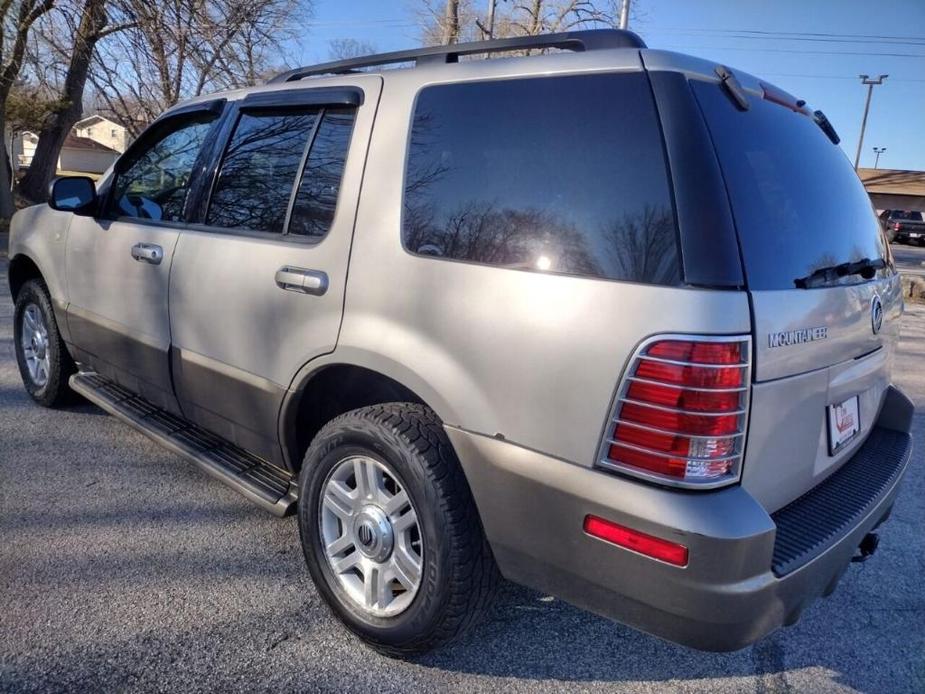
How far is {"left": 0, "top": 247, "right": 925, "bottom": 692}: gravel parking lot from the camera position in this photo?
2195 mm

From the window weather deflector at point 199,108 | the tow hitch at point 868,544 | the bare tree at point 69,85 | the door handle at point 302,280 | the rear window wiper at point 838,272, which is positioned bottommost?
the tow hitch at point 868,544

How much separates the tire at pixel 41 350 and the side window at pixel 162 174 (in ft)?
3.18

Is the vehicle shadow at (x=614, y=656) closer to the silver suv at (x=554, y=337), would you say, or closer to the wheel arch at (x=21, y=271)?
the silver suv at (x=554, y=337)

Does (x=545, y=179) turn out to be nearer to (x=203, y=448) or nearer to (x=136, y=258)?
(x=203, y=448)

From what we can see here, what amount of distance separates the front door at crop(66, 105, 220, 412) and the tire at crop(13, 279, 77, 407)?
35 centimetres

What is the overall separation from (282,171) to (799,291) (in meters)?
1.94

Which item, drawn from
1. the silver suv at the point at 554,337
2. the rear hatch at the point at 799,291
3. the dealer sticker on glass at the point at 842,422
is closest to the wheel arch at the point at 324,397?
the silver suv at the point at 554,337

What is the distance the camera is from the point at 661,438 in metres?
1.68

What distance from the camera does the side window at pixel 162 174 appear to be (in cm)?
326

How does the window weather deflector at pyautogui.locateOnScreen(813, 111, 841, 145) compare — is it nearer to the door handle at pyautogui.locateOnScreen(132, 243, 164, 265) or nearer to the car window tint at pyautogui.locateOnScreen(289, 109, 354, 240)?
the car window tint at pyautogui.locateOnScreen(289, 109, 354, 240)

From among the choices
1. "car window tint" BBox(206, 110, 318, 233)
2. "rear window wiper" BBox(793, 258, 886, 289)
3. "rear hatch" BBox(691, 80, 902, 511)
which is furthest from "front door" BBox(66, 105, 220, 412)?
"rear window wiper" BBox(793, 258, 886, 289)

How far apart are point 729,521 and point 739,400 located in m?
0.29

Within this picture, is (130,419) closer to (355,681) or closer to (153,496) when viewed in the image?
(153,496)

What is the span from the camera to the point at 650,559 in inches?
67.1
